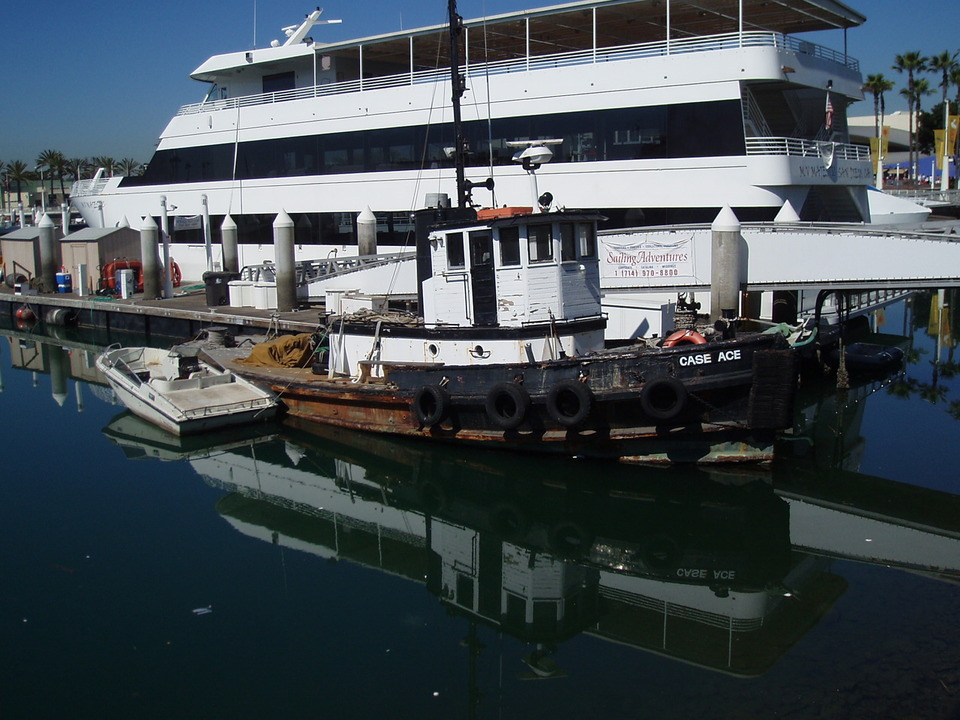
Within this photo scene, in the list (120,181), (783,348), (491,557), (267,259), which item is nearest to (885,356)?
(783,348)

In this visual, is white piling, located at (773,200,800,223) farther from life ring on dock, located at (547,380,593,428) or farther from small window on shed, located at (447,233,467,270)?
life ring on dock, located at (547,380,593,428)

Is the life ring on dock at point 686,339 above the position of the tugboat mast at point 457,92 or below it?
below

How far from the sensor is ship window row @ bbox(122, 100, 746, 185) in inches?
698

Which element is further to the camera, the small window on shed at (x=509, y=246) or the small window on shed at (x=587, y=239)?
the small window on shed at (x=587, y=239)

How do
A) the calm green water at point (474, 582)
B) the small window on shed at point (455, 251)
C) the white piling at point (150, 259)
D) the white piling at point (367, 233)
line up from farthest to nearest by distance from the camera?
the white piling at point (150, 259) → the white piling at point (367, 233) → the small window on shed at point (455, 251) → the calm green water at point (474, 582)

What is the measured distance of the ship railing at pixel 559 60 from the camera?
1784cm

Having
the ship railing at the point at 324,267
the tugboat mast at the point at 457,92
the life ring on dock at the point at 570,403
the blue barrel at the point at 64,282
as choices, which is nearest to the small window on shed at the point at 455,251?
the tugboat mast at the point at 457,92

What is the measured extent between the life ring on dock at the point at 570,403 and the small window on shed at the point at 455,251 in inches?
101

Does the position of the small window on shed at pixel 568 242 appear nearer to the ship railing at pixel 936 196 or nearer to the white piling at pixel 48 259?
the white piling at pixel 48 259

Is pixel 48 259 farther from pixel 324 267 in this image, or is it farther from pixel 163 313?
pixel 324 267

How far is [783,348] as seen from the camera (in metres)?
11.1

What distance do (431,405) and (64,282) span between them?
21.1 metres

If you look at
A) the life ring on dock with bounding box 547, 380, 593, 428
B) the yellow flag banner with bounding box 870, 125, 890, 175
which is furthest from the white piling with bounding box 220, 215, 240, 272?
the yellow flag banner with bounding box 870, 125, 890, 175

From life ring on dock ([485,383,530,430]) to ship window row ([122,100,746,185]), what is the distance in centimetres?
431
